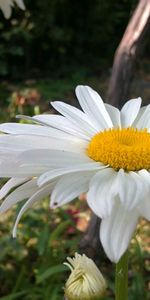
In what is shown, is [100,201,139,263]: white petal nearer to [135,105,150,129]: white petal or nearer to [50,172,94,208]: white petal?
[50,172,94,208]: white petal

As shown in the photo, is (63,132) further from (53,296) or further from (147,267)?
(147,267)

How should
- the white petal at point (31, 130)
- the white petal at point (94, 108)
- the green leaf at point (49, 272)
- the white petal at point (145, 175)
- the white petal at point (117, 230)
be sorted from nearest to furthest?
the white petal at point (117, 230), the white petal at point (145, 175), the white petal at point (31, 130), the white petal at point (94, 108), the green leaf at point (49, 272)

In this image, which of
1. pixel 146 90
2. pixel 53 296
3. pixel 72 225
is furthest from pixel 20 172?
pixel 146 90

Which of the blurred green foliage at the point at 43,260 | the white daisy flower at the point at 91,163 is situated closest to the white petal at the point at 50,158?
the white daisy flower at the point at 91,163

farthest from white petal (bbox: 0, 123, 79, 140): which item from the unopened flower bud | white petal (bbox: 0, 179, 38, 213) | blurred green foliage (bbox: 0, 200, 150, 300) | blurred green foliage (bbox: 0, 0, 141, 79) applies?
blurred green foliage (bbox: 0, 0, 141, 79)

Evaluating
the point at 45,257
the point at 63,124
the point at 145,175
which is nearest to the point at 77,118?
the point at 63,124

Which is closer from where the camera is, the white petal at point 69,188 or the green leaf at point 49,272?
the white petal at point 69,188

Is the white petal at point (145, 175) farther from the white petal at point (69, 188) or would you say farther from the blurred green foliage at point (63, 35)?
the blurred green foliage at point (63, 35)
